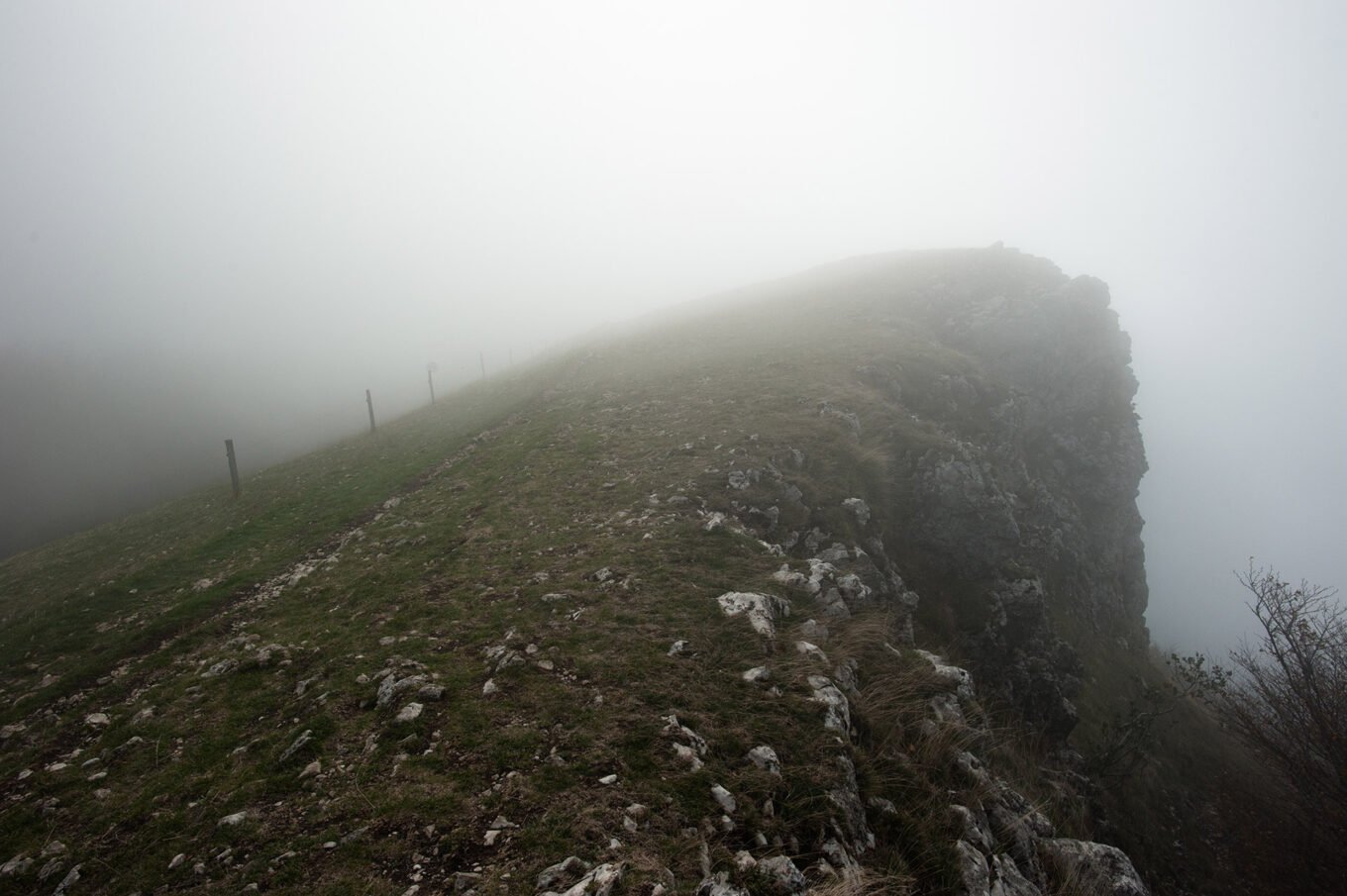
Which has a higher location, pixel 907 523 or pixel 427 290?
pixel 427 290

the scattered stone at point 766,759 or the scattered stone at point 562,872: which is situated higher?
the scattered stone at point 562,872

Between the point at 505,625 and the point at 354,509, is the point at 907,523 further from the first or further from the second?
the point at 354,509

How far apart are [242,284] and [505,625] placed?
220 metres

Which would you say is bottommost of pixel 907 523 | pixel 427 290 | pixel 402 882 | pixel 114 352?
pixel 907 523

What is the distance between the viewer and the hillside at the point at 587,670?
23.2ft

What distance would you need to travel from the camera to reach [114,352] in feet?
351

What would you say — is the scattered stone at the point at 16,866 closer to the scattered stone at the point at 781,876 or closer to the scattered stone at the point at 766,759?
the scattered stone at the point at 781,876

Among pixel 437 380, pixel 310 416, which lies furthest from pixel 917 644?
pixel 437 380

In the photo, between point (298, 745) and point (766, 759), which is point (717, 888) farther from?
point (298, 745)

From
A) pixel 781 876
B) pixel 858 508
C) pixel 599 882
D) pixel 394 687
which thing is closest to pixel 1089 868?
pixel 781 876

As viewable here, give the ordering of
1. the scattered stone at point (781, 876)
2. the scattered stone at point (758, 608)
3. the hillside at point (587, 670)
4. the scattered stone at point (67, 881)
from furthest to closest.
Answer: the scattered stone at point (758, 608), the hillside at point (587, 670), the scattered stone at point (67, 881), the scattered stone at point (781, 876)

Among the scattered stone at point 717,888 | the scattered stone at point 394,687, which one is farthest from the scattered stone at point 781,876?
the scattered stone at point 394,687

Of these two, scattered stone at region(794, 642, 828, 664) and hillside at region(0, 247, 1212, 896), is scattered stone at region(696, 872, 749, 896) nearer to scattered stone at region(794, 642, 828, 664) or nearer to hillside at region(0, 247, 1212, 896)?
hillside at region(0, 247, 1212, 896)

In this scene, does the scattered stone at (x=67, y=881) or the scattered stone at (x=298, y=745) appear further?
the scattered stone at (x=298, y=745)
